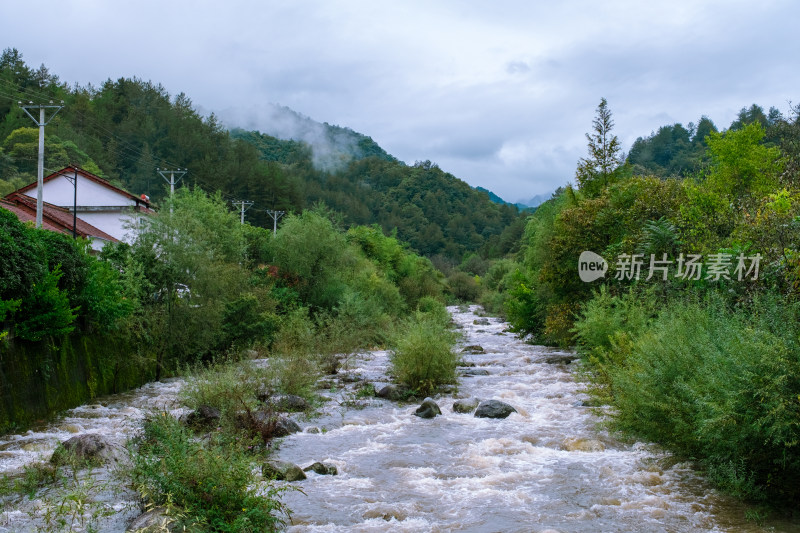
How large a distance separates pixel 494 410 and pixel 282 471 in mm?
7231

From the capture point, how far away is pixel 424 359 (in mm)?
19719

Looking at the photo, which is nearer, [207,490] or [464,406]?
[207,490]

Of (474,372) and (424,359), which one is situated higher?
(424,359)

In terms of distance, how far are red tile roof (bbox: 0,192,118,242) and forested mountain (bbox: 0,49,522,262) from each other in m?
7.71

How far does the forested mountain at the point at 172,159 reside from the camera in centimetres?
6272

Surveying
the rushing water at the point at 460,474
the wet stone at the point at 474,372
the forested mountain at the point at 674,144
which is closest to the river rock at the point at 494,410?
the rushing water at the point at 460,474

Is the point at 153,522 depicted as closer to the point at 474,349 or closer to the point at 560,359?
the point at 560,359

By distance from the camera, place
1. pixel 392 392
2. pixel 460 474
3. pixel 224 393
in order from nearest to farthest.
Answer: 1. pixel 460 474
2. pixel 224 393
3. pixel 392 392

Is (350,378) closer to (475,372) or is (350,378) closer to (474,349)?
(475,372)

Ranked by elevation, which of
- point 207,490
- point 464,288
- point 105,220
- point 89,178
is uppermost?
point 89,178

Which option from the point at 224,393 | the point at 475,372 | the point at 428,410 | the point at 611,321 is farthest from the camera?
the point at 475,372

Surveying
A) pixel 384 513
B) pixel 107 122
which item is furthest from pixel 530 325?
pixel 107 122

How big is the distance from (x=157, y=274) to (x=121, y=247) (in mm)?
1496

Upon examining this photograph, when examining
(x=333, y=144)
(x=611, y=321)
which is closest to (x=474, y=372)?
(x=611, y=321)
